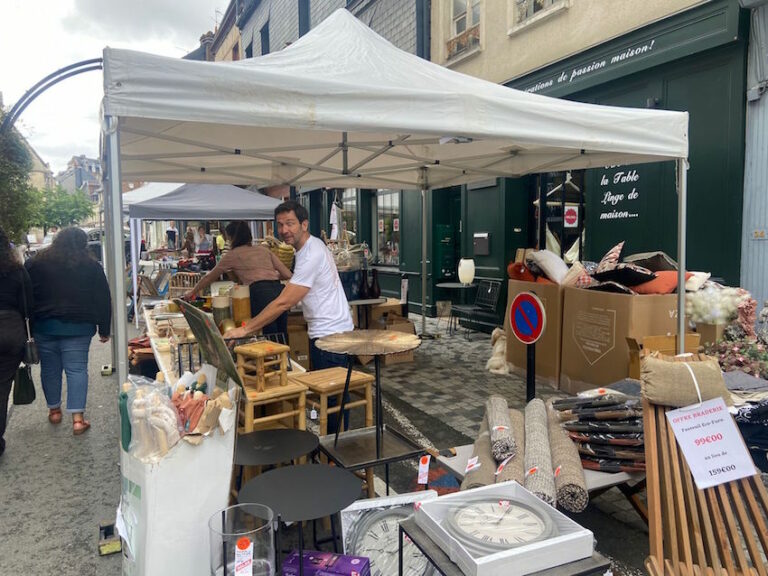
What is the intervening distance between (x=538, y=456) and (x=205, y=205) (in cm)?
680

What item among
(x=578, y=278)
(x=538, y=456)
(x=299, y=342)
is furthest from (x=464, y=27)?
(x=538, y=456)

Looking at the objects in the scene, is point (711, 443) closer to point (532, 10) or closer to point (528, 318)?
point (528, 318)

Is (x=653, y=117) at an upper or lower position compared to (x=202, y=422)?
upper

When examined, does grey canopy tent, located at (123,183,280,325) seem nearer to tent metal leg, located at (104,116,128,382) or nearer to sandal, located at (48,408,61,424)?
sandal, located at (48,408,61,424)

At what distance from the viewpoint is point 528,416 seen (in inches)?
118

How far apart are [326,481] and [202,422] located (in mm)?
536

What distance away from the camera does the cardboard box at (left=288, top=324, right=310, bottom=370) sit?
20.3 feet

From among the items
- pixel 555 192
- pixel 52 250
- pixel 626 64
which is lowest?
pixel 52 250

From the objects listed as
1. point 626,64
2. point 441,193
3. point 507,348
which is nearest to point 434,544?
point 507,348

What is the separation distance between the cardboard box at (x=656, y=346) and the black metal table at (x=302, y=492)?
2995 millimetres

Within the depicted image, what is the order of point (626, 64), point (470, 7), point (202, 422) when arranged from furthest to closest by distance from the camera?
point (470, 7), point (626, 64), point (202, 422)

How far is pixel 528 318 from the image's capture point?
3625 mm

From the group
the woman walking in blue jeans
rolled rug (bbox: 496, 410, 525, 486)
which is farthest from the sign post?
the woman walking in blue jeans

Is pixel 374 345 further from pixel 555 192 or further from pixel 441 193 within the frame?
pixel 441 193
